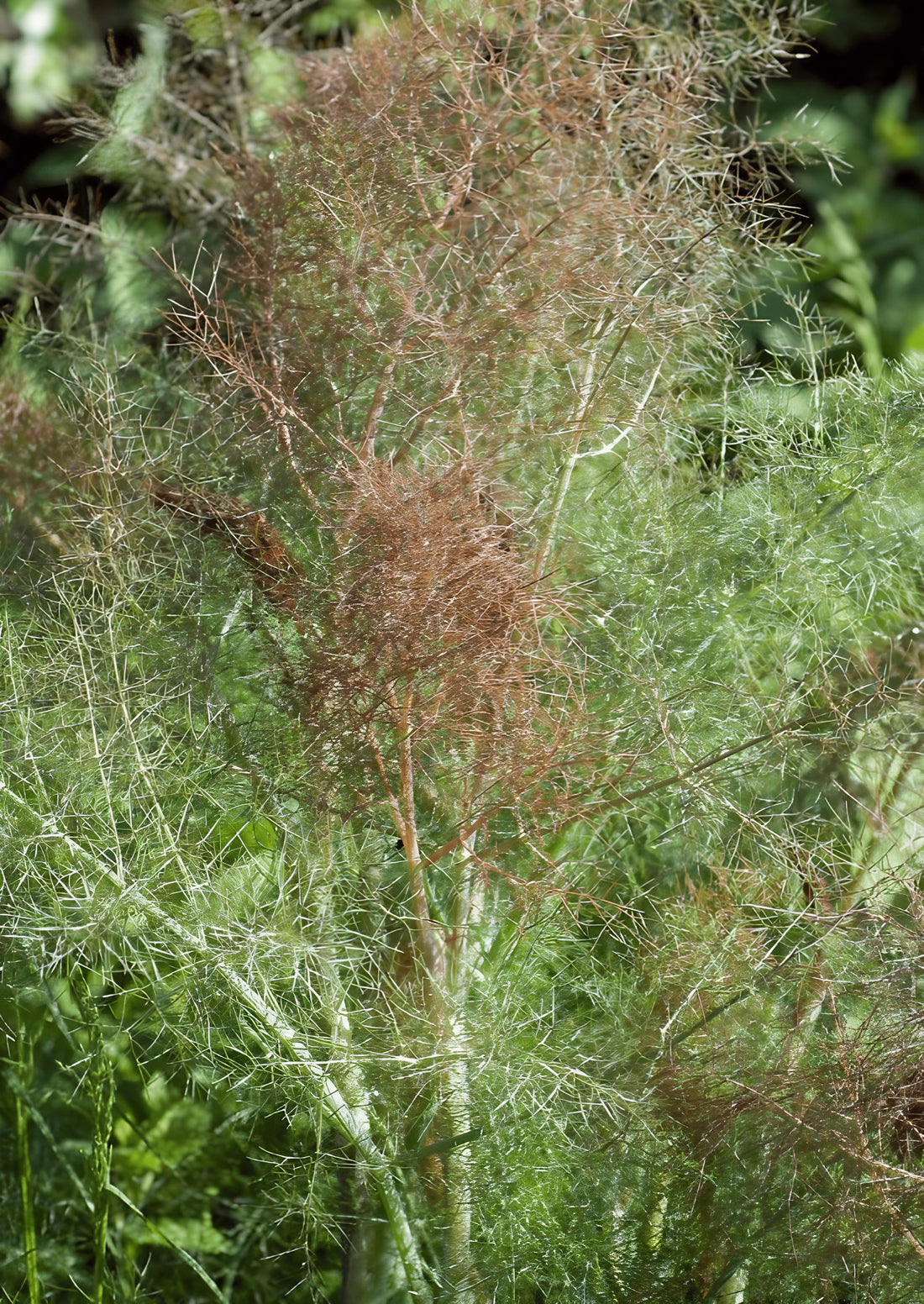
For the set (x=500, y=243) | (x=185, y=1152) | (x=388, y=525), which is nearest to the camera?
(x=388, y=525)

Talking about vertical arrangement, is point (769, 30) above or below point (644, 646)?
above

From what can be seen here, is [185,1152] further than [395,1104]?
Yes

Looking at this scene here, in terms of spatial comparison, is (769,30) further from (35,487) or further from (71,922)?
(71,922)

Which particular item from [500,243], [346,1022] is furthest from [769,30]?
[346,1022]

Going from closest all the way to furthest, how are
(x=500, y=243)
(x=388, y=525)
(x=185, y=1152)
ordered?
(x=388, y=525) < (x=500, y=243) < (x=185, y=1152)

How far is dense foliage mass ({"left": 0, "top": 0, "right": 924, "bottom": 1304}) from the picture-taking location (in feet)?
1.80

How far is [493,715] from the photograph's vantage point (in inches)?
22.0

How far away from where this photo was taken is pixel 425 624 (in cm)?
53

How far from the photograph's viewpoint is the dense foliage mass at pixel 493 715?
55 cm

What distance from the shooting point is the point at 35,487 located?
73cm

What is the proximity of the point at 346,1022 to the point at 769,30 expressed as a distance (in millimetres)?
587

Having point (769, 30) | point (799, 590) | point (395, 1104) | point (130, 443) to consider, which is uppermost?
point (769, 30)

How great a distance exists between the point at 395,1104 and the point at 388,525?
0.91ft

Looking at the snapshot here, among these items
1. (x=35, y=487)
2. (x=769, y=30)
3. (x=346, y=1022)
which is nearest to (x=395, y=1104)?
(x=346, y=1022)
